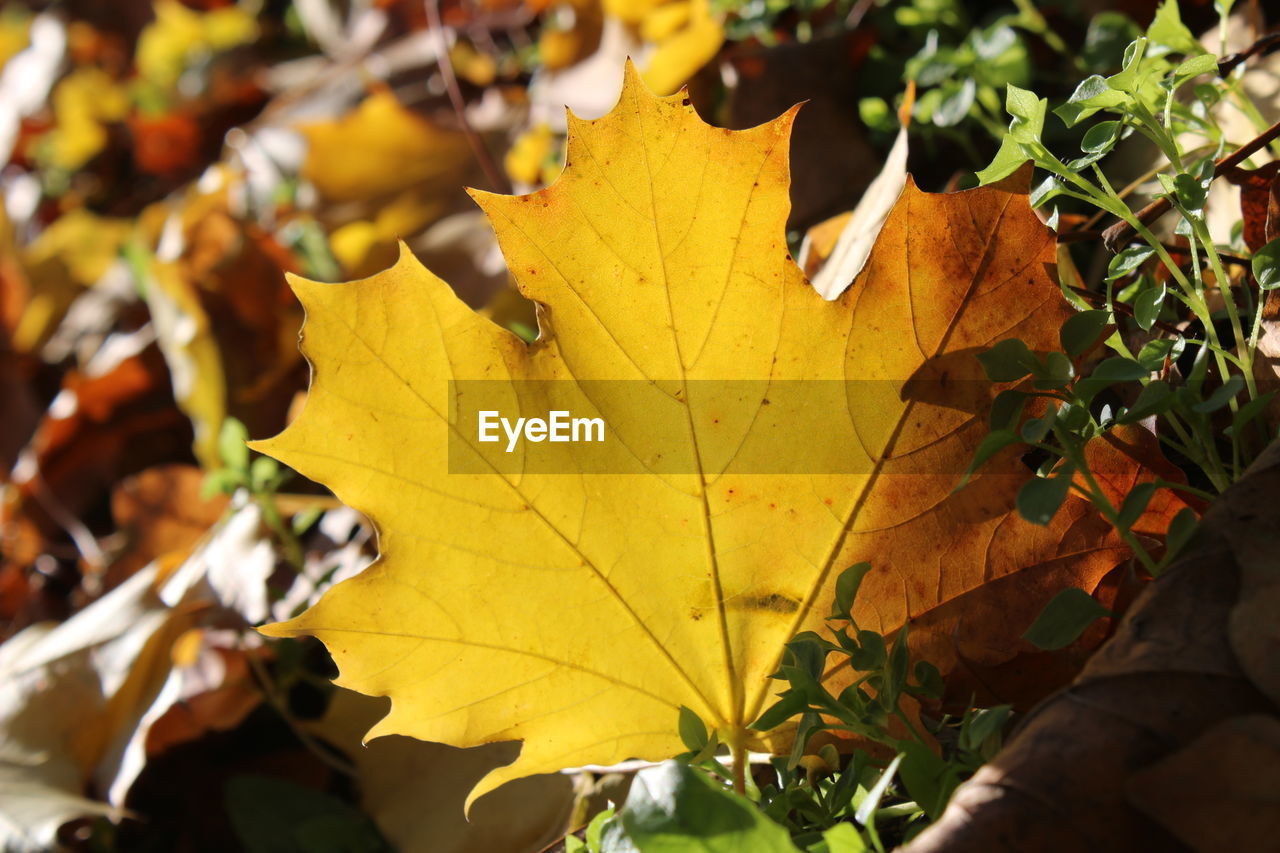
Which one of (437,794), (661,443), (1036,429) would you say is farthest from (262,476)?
(1036,429)

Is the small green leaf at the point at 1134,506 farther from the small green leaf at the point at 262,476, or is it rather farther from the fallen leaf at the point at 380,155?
the fallen leaf at the point at 380,155

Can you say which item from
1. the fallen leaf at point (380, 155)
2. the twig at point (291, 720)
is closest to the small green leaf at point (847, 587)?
the twig at point (291, 720)

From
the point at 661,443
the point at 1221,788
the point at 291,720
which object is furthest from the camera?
the point at 291,720

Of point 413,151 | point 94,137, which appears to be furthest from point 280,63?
point 413,151

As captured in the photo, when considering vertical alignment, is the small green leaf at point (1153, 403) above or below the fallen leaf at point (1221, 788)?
above

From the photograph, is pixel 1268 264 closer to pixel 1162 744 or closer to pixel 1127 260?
pixel 1127 260

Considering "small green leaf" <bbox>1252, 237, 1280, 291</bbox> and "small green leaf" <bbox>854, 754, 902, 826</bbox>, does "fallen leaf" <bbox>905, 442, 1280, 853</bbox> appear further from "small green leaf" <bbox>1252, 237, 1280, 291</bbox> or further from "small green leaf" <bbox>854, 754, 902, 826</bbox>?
"small green leaf" <bbox>1252, 237, 1280, 291</bbox>
